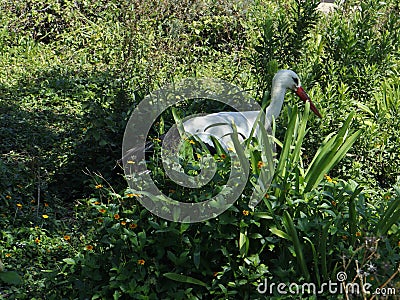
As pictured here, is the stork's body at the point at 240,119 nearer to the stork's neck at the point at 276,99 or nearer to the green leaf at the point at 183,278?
the stork's neck at the point at 276,99

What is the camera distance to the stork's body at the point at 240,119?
4759mm

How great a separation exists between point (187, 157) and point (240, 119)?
1031 mm

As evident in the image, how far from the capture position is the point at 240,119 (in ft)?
16.5

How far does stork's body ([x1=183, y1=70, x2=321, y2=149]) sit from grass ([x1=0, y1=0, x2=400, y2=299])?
16 centimetres

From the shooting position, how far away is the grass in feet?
12.1

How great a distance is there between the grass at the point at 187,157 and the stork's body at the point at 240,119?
16 cm

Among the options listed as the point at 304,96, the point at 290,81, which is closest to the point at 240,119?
the point at 290,81

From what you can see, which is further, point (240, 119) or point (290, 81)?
point (290, 81)

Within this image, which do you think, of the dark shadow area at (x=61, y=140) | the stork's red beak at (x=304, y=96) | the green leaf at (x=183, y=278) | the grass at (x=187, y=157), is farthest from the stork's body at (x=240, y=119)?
the green leaf at (x=183, y=278)

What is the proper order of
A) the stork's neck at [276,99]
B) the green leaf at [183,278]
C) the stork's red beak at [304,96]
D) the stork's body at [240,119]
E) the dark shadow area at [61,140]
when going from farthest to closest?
the stork's red beak at [304,96] → the stork's neck at [276,99] → the dark shadow area at [61,140] → the stork's body at [240,119] → the green leaf at [183,278]

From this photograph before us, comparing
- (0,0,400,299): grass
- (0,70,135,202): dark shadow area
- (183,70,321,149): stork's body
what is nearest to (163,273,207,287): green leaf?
(0,0,400,299): grass

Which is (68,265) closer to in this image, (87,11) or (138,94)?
(138,94)

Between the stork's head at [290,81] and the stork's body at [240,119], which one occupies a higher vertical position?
the stork's head at [290,81]

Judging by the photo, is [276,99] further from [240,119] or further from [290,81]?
[240,119]
